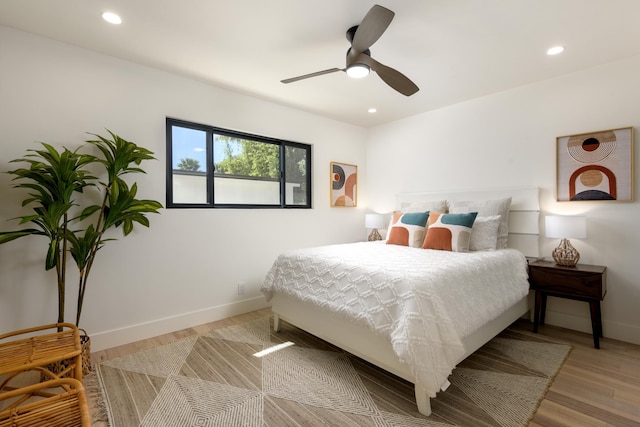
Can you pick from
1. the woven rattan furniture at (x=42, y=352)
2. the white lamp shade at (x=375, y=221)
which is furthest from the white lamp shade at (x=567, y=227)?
the woven rattan furniture at (x=42, y=352)

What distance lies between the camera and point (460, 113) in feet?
12.1

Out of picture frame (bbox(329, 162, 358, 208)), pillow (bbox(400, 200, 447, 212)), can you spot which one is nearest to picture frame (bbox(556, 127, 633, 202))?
pillow (bbox(400, 200, 447, 212))

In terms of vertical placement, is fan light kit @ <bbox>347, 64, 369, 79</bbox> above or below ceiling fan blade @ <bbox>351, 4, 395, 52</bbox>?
below

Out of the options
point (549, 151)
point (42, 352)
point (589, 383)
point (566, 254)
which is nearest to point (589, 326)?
point (566, 254)

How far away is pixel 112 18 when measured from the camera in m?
2.07

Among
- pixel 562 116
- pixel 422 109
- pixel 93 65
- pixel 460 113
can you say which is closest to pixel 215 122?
pixel 93 65

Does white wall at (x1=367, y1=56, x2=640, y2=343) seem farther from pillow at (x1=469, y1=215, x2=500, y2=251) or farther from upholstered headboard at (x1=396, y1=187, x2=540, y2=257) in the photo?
pillow at (x1=469, y1=215, x2=500, y2=251)

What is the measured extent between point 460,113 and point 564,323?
2538mm

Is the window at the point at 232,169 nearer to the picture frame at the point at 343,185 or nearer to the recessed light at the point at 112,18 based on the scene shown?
the picture frame at the point at 343,185

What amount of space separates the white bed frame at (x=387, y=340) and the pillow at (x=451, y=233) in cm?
63

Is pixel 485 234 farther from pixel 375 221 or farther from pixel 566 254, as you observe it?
pixel 375 221

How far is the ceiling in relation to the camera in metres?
1.96

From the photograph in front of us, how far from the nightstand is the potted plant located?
136 inches

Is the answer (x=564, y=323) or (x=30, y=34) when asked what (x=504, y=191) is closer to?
(x=564, y=323)
